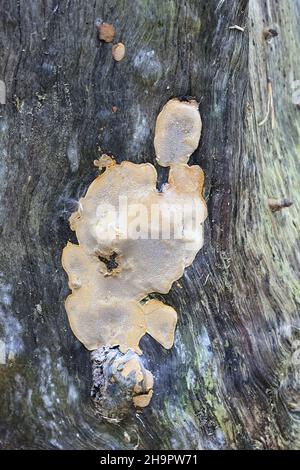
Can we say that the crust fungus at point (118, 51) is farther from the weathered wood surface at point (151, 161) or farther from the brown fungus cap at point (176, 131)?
the brown fungus cap at point (176, 131)

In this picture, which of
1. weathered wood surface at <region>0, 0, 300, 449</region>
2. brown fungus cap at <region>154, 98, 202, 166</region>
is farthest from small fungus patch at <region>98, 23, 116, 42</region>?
brown fungus cap at <region>154, 98, 202, 166</region>

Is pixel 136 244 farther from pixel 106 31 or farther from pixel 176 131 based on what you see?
pixel 106 31

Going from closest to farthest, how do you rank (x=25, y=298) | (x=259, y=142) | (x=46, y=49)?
(x=46, y=49) → (x=25, y=298) → (x=259, y=142)

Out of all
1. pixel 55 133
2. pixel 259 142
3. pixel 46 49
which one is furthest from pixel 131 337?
pixel 46 49

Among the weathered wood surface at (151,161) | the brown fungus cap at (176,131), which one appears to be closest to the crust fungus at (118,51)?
the weathered wood surface at (151,161)

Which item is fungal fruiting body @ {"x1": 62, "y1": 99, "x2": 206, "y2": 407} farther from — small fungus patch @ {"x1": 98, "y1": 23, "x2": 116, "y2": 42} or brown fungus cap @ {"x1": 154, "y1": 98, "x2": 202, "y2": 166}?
small fungus patch @ {"x1": 98, "y1": 23, "x2": 116, "y2": 42}

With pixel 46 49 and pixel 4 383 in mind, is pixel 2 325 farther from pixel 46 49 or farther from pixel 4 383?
pixel 46 49

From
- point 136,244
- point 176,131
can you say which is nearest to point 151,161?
point 176,131
